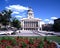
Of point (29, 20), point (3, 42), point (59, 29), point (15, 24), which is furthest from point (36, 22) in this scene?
point (3, 42)

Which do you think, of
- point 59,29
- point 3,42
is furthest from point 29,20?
point 3,42

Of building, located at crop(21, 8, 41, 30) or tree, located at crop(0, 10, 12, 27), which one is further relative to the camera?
building, located at crop(21, 8, 41, 30)

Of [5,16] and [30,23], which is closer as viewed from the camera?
[5,16]

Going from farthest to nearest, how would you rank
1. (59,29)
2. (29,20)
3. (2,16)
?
(29,20) → (59,29) → (2,16)

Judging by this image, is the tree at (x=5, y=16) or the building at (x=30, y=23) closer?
the tree at (x=5, y=16)

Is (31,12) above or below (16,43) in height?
above

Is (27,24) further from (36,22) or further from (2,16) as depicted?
(2,16)

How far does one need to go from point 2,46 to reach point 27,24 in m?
159

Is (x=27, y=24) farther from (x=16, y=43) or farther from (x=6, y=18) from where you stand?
(x=16, y=43)

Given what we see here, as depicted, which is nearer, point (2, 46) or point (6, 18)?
point (2, 46)

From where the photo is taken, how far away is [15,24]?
387ft

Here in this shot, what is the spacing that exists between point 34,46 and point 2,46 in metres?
1.42

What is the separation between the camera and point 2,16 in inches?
3438

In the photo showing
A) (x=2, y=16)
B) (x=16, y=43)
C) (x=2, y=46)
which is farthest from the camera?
(x=2, y=16)
